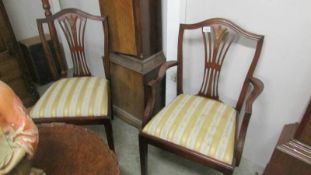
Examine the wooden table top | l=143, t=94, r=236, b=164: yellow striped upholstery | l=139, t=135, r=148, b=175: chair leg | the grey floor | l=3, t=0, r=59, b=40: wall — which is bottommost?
the grey floor

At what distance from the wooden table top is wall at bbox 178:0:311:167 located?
0.91 meters

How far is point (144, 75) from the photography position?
4.94 feet

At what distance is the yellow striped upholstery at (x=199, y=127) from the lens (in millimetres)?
1079

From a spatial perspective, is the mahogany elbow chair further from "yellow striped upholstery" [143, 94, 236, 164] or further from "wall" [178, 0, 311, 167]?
"wall" [178, 0, 311, 167]

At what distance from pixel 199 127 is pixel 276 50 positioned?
1.77 feet

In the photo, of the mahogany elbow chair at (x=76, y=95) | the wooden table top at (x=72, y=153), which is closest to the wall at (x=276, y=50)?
the mahogany elbow chair at (x=76, y=95)

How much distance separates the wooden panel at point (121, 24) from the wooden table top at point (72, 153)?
2.29 feet

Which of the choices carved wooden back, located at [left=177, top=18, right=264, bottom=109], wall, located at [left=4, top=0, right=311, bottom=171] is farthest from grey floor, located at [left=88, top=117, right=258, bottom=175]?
carved wooden back, located at [left=177, top=18, right=264, bottom=109]

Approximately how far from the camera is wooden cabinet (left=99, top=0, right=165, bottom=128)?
4.55 ft

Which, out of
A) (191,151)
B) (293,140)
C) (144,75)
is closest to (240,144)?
(191,151)

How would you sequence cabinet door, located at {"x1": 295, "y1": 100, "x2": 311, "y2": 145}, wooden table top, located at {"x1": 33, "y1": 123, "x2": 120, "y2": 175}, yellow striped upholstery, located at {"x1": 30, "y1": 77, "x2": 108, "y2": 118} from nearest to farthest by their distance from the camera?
cabinet door, located at {"x1": 295, "y1": 100, "x2": 311, "y2": 145} < wooden table top, located at {"x1": 33, "y1": 123, "x2": 120, "y2": 175} < yellow striped upholstery, located at {"x1": 30, "y1": 77, "x2": 108, "y2": 118}

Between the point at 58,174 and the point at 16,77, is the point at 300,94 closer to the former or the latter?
the point at 58,174

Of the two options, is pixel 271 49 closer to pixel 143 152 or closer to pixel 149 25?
pixel 149 25

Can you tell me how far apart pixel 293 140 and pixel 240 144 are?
347 millimetres
